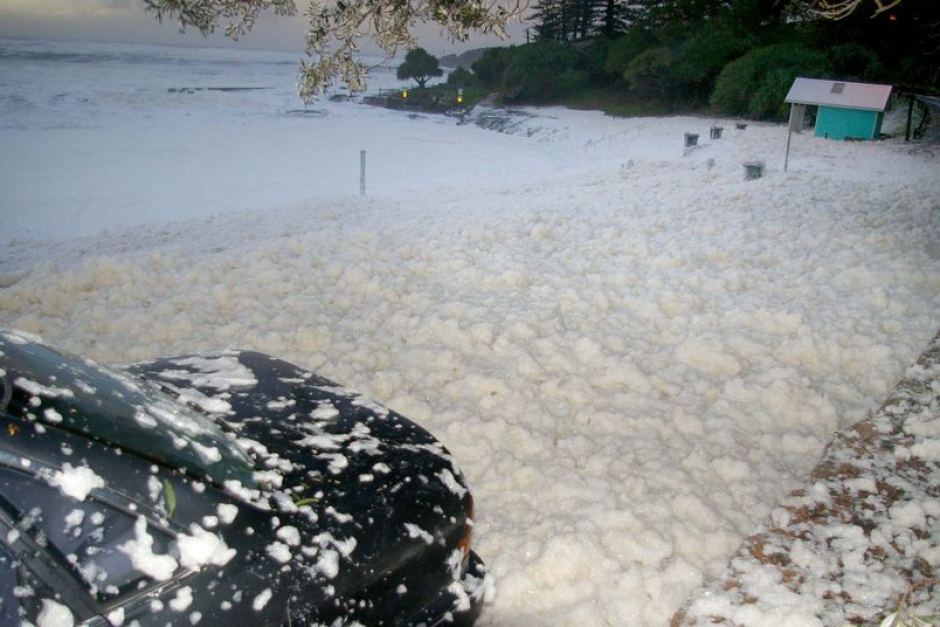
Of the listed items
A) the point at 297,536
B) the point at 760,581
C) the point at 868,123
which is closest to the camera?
the point at 297,536

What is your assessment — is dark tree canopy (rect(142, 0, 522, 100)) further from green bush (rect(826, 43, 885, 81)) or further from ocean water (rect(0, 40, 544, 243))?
green bush (rect(826, 43, 885, 81))

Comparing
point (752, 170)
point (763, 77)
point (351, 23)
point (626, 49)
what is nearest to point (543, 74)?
→ point (626, 49)

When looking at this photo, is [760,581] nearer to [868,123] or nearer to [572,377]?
[572,377]

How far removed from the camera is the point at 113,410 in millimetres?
2234

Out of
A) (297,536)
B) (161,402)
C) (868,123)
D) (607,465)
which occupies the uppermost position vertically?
(868,123)

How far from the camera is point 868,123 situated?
73.1 ft

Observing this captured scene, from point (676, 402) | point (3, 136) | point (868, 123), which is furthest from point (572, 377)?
point (3, 136)

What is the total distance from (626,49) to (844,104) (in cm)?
2690

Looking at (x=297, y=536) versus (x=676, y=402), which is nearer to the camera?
(x=297, y=536)

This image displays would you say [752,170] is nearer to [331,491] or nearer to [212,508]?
[331,491]

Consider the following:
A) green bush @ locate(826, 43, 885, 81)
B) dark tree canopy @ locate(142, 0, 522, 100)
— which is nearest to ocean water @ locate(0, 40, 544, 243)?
dark tree canopy @ locate(142, 0, 522, 100)

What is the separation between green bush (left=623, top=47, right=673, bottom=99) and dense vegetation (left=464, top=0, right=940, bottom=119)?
0.06 metres

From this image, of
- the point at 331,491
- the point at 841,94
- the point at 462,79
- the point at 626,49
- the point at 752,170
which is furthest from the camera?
the point at 462,79

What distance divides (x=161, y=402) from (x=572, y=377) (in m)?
3.40
